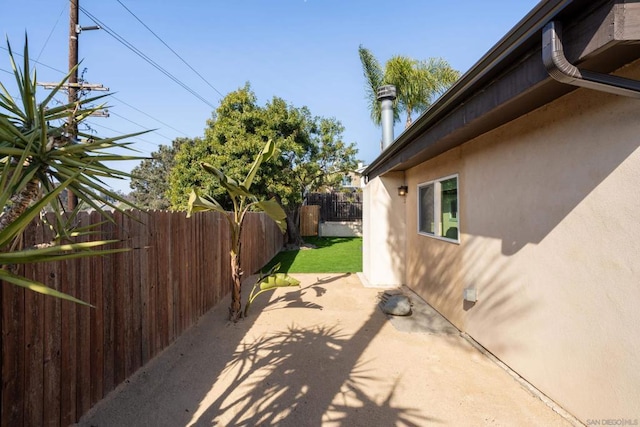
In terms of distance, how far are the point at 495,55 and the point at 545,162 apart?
128 centimetres

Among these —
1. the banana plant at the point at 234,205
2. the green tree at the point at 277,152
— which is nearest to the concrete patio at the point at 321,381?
the banana plant at the point at 234,205

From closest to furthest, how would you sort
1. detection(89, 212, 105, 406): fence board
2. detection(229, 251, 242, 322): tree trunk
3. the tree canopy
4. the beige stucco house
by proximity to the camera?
1. the beige stucco house
2. detection(89, 212, 105, 406): fence board
3. detection(229, 251, 242, 322): tree trunk
4. the tree canopy

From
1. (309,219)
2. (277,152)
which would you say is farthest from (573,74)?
(309,219)

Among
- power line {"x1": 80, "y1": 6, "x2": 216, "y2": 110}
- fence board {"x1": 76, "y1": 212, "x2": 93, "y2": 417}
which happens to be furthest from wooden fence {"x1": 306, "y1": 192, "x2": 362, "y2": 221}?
fence board {"x1": 76, "y1": 212, "x2": 93, "y2": 417}

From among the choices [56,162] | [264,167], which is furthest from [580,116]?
[264,167]

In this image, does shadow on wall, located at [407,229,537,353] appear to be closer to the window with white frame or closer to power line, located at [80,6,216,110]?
the window with white frame

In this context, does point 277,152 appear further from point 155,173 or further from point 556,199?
point 155,173

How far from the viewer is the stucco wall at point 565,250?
2348mm

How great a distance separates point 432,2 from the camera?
9219 millimetres

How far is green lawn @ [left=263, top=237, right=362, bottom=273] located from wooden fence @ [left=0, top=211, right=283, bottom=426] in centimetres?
547

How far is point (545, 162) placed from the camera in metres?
3.17

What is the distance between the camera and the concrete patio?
9.46ft

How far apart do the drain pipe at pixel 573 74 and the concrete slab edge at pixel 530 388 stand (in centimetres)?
274

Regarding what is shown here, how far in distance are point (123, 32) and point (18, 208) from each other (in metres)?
12.7
